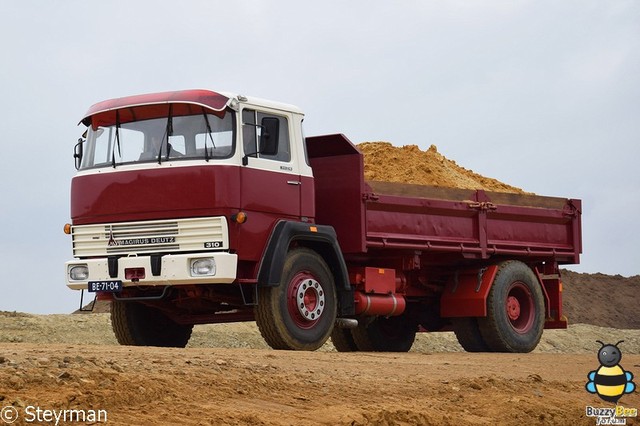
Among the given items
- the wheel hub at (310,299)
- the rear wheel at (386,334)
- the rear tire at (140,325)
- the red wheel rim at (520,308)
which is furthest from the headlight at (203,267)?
the red wheel rim at (520,308)

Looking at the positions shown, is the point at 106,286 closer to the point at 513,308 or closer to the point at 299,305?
the point at 299,305

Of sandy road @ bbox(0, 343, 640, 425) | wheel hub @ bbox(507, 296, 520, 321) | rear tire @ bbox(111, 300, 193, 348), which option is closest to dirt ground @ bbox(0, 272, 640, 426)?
sandy road @ bbox(0, 343, 640, 425)

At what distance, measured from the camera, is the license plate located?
13812 mm

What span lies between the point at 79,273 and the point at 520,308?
7941 mm

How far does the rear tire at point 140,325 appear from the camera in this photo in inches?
610

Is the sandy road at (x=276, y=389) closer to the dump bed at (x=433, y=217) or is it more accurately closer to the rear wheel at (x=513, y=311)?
the dump bed at (x=433, y=217)

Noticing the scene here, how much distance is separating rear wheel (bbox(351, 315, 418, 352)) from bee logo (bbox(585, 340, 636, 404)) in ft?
23.8

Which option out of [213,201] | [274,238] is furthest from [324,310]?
[213,201]

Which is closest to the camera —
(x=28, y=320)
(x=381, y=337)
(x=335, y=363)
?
(x=335, y=363)

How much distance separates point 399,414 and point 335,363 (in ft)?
10.6

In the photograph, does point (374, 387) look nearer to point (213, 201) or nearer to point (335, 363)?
point (335, 363)

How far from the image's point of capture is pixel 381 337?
19266mm

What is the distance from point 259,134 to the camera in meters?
14.0

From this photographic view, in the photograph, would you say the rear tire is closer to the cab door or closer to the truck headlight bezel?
the truck headlight bezel
